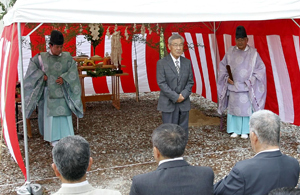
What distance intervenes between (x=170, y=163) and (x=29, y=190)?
1.98 m

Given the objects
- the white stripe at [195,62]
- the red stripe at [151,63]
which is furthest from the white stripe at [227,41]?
the red stripe at [151,63]

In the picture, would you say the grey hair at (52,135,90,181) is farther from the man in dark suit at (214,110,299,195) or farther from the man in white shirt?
the man in dark suit at (214,110,299,195)

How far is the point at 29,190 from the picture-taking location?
10.8 feet

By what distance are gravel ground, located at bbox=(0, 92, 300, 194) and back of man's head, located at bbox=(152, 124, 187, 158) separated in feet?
5.60

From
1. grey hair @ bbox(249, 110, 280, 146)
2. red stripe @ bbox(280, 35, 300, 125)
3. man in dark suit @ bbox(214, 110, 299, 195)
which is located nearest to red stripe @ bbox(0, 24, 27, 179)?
man in dark suit @ bbox(214, 110, 299, 195)

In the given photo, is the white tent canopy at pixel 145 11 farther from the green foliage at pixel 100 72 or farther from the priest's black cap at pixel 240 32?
the green foliage at pixel 100 72

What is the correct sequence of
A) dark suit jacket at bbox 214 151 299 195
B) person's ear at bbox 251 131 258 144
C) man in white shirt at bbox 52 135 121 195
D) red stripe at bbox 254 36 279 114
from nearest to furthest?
man in white shirt at bbox 52 135 121 195, dark suit jacket at bbox 214 151 299 195, person's ear at bbox 251 131 258 144, red stripe at bbox 254 36 279 114

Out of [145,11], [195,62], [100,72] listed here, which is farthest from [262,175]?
[195,62]

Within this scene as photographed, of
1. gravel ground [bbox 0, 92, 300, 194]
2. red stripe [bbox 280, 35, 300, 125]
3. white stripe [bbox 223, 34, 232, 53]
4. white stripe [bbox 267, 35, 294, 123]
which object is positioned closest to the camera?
gravel ground [bbox 0, 92, 300, 194]

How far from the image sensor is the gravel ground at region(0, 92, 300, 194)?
12.3ft

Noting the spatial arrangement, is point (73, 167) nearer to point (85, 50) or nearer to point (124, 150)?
point (124, 150)

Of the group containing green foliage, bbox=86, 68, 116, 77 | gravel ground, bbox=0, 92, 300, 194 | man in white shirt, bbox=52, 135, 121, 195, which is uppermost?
green foliage, bbox=86, 68, 116, 77

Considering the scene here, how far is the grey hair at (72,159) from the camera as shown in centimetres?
155

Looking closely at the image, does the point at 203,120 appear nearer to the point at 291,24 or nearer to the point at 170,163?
the point at 291,24
